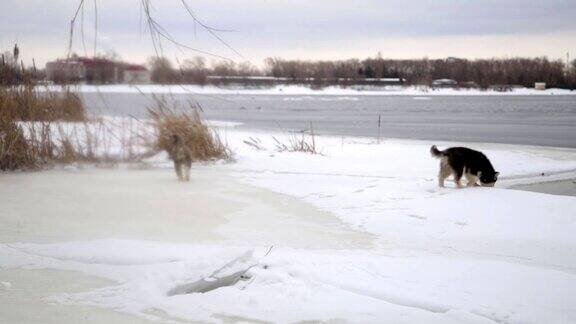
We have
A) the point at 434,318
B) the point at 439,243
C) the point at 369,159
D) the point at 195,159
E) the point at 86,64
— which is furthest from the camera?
the point at 369,159

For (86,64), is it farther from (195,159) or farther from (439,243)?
(195,159)

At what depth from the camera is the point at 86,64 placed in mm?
6828

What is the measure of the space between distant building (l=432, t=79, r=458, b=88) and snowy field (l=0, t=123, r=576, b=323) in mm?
40692

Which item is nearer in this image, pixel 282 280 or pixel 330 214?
pixel 282 280

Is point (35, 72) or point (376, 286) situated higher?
point (35, 72)

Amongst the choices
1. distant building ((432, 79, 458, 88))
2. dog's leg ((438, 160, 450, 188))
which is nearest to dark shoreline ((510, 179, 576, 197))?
dog's leg ((438, 160, 450, 188))

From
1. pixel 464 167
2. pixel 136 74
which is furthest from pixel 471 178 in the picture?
pixel 136 74

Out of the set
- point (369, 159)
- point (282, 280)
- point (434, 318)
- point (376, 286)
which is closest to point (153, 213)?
point (282, 280)

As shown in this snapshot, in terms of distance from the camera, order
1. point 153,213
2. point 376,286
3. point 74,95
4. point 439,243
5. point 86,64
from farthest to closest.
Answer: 1. point 74,95
2. point 153,213
3. point 86,64
4. point 439,243
5. point 376,286

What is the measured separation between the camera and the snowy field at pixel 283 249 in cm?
431

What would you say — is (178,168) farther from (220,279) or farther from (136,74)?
(220,279)

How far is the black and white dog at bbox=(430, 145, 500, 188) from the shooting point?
9445mm

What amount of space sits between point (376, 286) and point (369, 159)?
9.23m

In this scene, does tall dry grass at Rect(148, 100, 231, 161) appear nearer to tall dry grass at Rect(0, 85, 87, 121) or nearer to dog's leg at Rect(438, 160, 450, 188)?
tall dry grass at Rect(0, 85, 87, 121)
